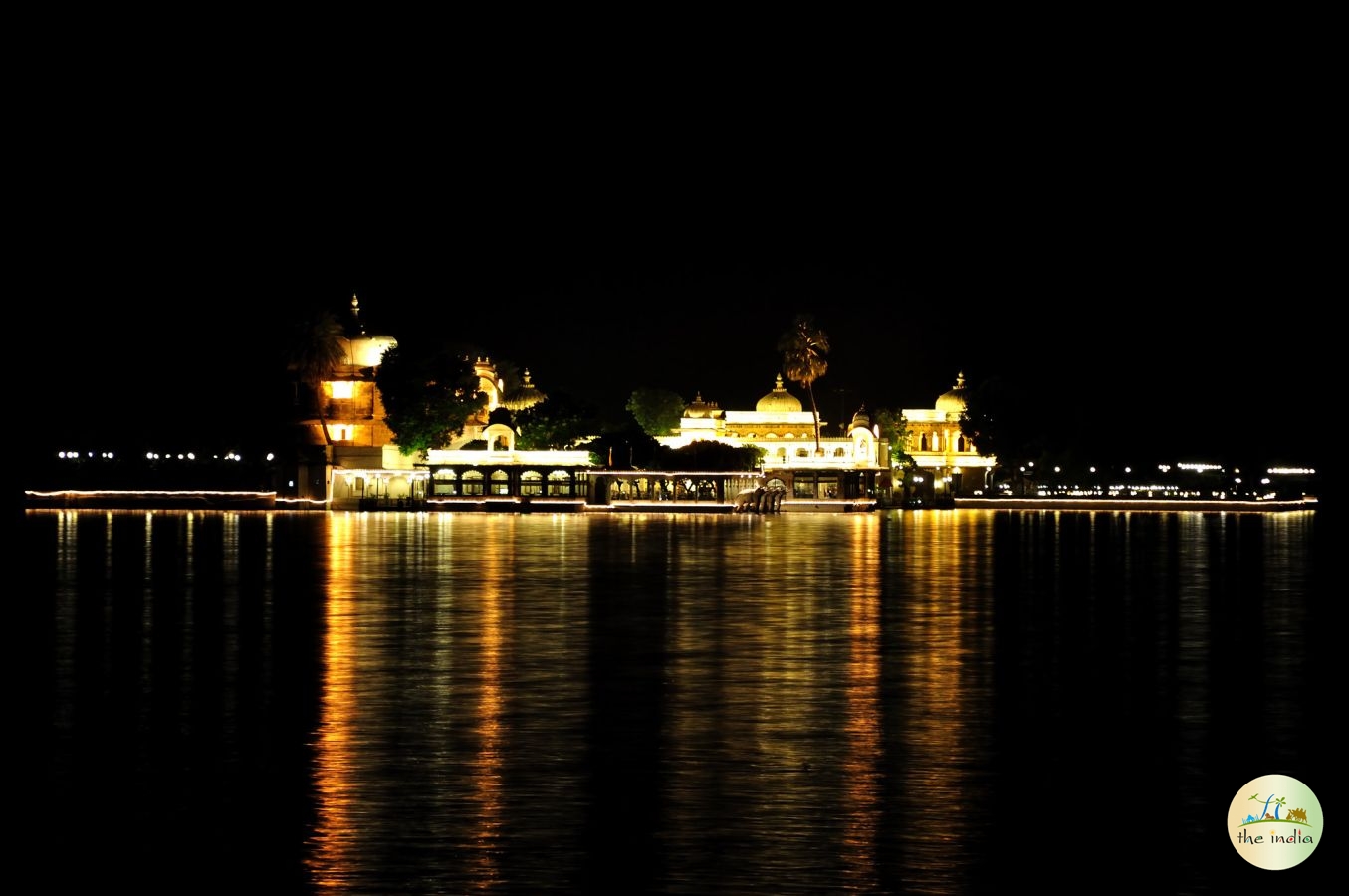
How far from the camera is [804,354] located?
12512 centimetres

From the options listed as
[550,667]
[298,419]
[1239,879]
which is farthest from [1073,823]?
[298,419]

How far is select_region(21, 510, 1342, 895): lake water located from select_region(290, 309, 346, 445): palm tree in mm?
72204

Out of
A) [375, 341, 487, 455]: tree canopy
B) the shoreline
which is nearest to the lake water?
the shoreline

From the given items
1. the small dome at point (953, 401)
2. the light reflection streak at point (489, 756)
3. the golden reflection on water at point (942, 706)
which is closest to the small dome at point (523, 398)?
the small dome at point (953, 401)

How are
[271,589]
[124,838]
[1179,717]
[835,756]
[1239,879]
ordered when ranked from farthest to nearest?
[271,589], [1179,717], [835,756], [124,838], [1239,879]

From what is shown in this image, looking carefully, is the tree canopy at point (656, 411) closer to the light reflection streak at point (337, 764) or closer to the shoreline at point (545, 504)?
the shoreline at point (545, 504)

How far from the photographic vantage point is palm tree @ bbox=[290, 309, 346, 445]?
4432 inches

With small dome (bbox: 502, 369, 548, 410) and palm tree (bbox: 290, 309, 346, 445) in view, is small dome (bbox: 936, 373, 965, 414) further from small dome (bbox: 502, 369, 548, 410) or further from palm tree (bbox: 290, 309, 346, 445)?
palm tree (bbox: 290, 309, 346, 445)

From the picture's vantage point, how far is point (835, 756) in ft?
57.0

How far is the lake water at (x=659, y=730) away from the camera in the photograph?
13.3m

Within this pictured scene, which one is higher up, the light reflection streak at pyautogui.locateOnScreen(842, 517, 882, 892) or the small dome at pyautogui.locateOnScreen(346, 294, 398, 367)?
the small dome at pyautogui.locateOnScreen(346, 294, 398, 367)

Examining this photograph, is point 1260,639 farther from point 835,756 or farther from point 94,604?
point 94,604

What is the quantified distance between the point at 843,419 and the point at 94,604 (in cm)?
11271

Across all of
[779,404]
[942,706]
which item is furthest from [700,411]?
[942,706]
